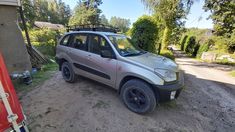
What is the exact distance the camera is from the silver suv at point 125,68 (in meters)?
3.32

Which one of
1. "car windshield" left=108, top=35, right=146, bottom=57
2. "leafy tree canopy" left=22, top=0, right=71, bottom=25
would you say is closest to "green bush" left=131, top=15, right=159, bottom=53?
"car windshield" left=108, top=35, right=146, bottom=57

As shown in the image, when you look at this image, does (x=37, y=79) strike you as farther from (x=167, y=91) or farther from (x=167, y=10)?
(x=167, y=10)

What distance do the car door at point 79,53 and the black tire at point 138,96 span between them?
1494mm

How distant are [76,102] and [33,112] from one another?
1.02 metres

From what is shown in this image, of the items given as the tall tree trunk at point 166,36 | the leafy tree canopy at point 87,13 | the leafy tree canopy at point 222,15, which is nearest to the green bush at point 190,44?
the leafy tree canopy at point 222,15

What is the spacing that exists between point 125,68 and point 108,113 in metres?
1.17

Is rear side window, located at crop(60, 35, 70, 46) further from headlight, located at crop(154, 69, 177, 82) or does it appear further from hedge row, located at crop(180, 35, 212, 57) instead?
hedge row, located at crop(180, 35, 212, 57)

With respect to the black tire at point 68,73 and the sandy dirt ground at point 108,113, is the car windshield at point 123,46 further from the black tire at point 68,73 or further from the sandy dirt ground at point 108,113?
the black tire at point 68,73

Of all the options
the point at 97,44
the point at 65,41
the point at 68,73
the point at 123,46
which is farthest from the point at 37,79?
the point at 123,46

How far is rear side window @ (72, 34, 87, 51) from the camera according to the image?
454 centimetres

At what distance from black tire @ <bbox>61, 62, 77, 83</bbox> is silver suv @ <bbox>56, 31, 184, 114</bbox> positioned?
0.29 ft

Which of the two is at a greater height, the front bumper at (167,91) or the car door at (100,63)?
the car door at (100,63)

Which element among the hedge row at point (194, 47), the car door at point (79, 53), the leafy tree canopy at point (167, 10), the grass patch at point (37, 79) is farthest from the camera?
the hedge row at point (194, 47)

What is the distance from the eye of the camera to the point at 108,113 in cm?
368
